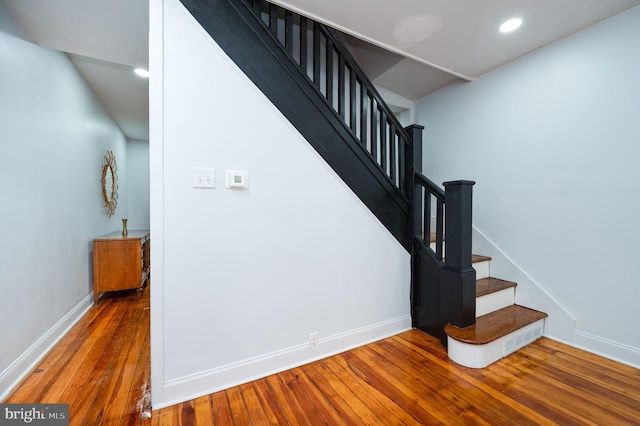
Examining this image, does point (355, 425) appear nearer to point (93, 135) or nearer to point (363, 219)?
point (363, 219)

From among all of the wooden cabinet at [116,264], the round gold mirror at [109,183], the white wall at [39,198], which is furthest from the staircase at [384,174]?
the round gold mirror at [109,183]

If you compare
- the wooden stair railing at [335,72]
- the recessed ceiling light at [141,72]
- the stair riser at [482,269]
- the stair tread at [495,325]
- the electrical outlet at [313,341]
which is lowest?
the electrical outlet at [313,341]

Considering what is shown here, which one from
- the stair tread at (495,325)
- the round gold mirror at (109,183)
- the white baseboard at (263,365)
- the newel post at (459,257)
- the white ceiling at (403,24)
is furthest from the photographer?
the round gold mirror at (109,183)

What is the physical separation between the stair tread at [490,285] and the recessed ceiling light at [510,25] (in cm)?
206

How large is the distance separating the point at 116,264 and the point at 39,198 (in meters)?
1.31

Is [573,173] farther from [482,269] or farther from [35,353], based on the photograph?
[35,353]

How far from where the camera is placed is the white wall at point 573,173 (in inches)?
71.3

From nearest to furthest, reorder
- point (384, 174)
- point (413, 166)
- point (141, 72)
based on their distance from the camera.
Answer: point (384, 174) < point (413, 166) < point (141, 72)

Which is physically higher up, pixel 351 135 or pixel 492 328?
pixel 351 135

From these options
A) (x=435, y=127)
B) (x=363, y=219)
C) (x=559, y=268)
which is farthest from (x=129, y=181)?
(x=559, y=268)

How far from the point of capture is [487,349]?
5.82 feet

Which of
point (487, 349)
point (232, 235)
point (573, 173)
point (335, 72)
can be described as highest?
point (335, 72)

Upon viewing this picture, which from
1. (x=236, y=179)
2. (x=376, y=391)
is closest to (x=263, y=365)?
(x=376, y=391)

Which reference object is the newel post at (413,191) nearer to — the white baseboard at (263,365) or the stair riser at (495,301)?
the white baseboard at (263,365)
